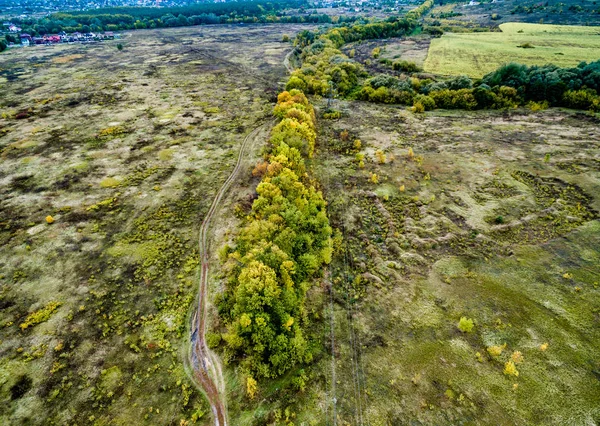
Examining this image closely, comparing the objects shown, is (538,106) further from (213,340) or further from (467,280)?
(213,340)

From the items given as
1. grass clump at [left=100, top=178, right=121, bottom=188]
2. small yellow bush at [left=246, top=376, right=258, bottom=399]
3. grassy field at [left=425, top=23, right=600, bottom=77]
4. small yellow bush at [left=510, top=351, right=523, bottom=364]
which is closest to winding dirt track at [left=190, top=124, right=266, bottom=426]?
small yellow bush at [left=246, top=376, right=258, bottom=399]

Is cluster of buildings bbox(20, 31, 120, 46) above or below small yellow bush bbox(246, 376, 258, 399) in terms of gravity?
above

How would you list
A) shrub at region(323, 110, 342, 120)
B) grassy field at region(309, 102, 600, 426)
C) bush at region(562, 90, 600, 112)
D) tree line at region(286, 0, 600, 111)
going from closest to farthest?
1. grassy field at region(309, 102, 600, 426)
2. bush at region(562, 90, 600, 112)
3. tree line at region(286, 0, 600, 111)
4. shrub at region(323, 110, 342, 120)

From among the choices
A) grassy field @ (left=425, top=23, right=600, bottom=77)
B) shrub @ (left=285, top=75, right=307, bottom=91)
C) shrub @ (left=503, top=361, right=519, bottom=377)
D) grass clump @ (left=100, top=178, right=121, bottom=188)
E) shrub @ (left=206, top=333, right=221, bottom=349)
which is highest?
grassy field @ (left=425, top=23, right=600, bottom=77)

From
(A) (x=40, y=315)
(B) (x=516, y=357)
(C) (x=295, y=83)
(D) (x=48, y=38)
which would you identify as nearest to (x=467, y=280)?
(B) (x=516, y=357)

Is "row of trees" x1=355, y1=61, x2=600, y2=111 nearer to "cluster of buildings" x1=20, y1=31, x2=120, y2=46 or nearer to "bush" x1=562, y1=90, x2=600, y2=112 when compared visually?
"bush" x1=562, y1=90, x2=600, y2=112

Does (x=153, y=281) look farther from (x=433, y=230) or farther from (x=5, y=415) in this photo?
(x=433, y=230)

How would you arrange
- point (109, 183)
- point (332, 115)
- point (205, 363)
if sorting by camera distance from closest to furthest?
point (205, 363) → point (109, 183) → point (332, 115)
